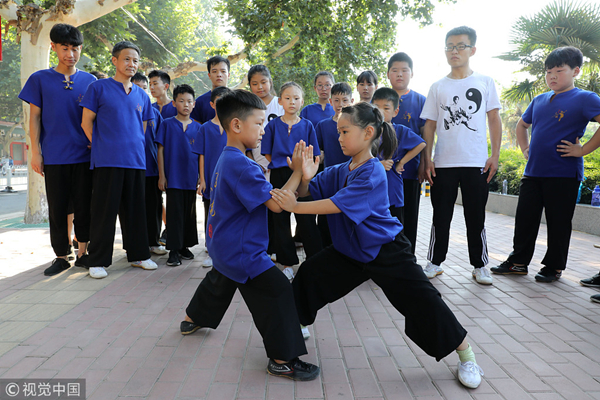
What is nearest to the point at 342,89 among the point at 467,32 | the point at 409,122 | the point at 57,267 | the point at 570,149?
the point at 409,122

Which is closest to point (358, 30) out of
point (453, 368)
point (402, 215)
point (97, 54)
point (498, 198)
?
point (498, 198)

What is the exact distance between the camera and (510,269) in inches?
174

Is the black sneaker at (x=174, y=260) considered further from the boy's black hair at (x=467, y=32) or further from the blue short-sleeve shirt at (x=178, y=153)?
the boy's black hair at (x=467, y=32)

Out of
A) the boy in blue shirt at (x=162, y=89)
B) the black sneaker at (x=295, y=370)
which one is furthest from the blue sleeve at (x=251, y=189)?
the boy in blue shirt at (x=162, y=89)

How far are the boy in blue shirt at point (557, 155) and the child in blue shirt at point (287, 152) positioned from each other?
2.35 meters

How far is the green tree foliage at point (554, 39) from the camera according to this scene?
431 inches

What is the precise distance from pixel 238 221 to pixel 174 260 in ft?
8.53

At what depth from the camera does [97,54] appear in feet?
38.3

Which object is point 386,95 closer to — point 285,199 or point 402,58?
point 402,58

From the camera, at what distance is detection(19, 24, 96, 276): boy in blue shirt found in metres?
4.15

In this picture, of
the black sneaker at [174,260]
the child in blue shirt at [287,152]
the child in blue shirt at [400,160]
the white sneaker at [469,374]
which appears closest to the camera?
the white sneaker at [469,374]

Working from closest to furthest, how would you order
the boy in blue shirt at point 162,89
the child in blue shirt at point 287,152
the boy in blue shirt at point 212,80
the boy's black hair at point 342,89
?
the child in blue shirt at point 287,152, the boy's black hair at point 342,89, the boy in blue shirt at point 212,80, the boy in blue shirt at point 162,89

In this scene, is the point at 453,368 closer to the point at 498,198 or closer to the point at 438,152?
the point at 438,152

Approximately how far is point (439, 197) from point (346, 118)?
2.11 meters
